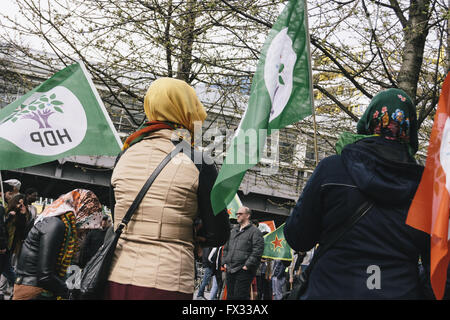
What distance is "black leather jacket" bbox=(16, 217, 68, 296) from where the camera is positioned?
14.6ft

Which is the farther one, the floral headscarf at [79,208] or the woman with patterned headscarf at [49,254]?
the floral headscarf at [79,208]

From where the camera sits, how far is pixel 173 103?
3.20 m

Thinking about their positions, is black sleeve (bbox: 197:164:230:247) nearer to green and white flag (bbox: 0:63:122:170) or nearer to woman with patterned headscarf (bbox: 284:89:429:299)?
woman with patterned headscarf (bbox: 284:89:429:299)

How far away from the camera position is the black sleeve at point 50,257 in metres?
4.45

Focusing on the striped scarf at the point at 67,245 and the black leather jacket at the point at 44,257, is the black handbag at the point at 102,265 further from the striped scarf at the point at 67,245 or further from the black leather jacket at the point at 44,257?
the striped scarf at the point at 67,245

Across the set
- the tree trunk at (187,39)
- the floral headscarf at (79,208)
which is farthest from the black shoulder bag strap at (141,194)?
the tree trunk at (187,39)

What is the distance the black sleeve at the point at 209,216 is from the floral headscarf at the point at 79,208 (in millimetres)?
2078

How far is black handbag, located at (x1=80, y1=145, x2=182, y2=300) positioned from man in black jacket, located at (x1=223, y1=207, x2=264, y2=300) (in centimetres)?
720

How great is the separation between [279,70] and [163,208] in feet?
4.23

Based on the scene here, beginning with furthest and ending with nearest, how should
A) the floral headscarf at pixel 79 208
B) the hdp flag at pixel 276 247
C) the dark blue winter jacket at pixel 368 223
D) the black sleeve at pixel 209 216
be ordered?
the hdp flag at pixel 276 247
the floral headscarf at pixel 79 208
the black sleeve at pixel 209 216
the dark blue winter jacket at pixel 368 223

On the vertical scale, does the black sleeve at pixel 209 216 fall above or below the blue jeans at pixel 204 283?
above

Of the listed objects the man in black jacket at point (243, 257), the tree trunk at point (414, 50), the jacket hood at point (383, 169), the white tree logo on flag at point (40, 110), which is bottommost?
the man in black jacket at point (243, 257)

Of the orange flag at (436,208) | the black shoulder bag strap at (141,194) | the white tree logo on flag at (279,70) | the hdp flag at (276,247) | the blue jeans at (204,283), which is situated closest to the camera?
the orange flag at (436,208)
